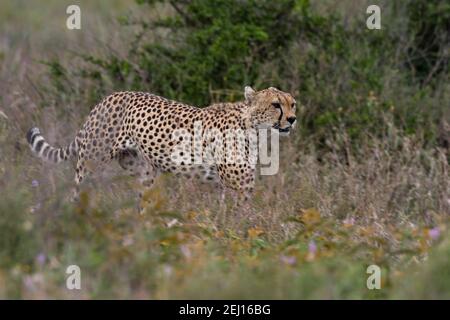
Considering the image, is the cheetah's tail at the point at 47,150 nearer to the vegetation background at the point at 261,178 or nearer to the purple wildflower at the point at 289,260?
the vegetation background at the point at 261,178

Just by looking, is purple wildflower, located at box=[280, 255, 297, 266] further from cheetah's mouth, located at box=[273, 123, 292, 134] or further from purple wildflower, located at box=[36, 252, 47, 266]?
cheetah's mouth, located at box=[273, 123, 292, 134]

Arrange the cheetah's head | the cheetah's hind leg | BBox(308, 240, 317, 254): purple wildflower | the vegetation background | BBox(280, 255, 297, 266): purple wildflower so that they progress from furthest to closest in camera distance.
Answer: the cheetah's hind leg → the cheetah's head → BBox(308, 240, 317, 254): purple wildflower → BBox(280, 255, 297, 266): purple wildflower → the vegetation background

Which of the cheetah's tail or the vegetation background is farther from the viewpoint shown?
the cheetah's tail

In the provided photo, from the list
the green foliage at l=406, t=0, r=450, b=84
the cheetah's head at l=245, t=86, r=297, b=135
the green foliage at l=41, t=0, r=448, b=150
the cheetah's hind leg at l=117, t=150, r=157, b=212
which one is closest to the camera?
the cheetah's head at l=245, t=86, r=297, b=135

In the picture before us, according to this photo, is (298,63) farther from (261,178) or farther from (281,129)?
(281,129)

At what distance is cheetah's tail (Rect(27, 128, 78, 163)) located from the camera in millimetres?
7570

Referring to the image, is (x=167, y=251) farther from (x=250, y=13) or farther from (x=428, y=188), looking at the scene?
(x=250, y=13)

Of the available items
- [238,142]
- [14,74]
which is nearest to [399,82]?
A: [238,142]

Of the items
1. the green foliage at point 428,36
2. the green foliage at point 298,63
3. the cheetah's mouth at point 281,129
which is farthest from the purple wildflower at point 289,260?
the green foliage at point 428,36

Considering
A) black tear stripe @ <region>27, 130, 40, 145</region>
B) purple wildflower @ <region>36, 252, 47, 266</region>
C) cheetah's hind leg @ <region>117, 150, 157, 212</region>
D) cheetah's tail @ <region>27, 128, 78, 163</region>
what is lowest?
purple wildflower @ <region>36, 252, 47, 266</region>

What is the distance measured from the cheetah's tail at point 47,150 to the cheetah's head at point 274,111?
1339 mm

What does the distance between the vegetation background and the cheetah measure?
0.15 m

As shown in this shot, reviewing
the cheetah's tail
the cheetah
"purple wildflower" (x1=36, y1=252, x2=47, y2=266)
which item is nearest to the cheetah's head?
the cheetah

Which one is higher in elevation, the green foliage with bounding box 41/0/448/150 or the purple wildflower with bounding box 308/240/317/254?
the green foliage with bounding box 41/0/448/150
